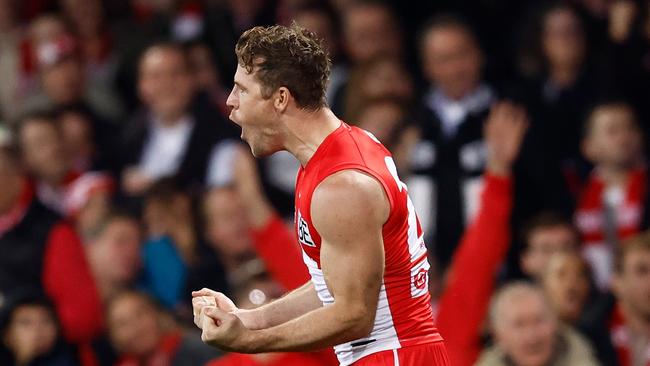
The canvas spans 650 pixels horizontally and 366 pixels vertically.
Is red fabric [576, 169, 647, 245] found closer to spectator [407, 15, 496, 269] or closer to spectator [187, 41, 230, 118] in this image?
spectator [407, 15, 496, 269]

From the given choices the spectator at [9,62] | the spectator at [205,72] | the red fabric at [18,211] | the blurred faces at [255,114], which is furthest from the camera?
the spectator at [9,62]

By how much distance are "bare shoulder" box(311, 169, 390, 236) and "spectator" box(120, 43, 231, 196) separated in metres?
4.63

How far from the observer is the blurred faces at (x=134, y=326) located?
799cm

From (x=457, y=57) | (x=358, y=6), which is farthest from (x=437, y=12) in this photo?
(x=457, y=57)

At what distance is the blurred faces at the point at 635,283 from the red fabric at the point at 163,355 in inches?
88.5

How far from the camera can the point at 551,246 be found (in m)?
7.98

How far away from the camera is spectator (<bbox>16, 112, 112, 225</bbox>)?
9586mm

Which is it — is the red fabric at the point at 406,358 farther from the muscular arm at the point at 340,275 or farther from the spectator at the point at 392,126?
the spectator at the point at 392,126

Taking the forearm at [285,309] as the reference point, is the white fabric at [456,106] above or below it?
above

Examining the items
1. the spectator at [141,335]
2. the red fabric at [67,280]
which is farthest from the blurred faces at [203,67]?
the spectator at [141,335]

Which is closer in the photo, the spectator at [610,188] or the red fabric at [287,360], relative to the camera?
the red fabric at [287,360]

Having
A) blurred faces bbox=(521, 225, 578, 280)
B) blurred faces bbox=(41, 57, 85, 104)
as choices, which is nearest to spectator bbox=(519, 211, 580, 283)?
blurred faces bbox=(521, 225, 578, 280)

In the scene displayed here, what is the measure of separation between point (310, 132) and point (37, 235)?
12.6 feet

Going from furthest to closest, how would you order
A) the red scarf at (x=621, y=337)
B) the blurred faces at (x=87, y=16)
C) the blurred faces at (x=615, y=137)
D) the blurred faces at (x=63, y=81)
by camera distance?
the blurred faces at (x=87, y=16), the blurred faces at (x=63, y=81), the blurred faces at (x=615, y=137), the red scarf at (x=621, y=337)
